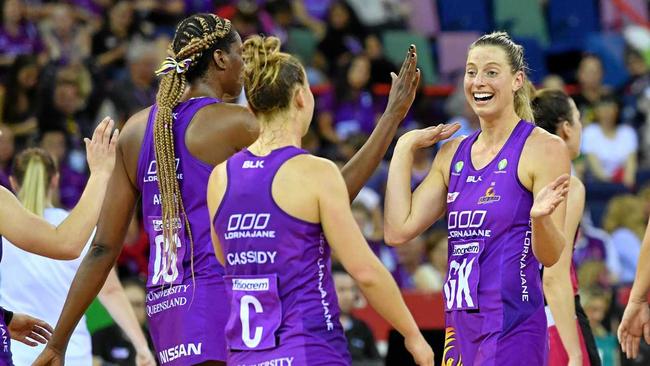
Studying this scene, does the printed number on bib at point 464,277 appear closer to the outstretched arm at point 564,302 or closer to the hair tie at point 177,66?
the outstretched arm at point 564,302

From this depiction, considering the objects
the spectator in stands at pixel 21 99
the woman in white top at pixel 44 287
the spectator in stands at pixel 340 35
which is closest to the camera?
the woman in white top at pixel 44 287

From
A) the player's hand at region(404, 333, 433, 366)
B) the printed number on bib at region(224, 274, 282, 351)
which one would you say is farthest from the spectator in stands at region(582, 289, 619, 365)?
the printed number on bib at region(224, 274, 282, 351)

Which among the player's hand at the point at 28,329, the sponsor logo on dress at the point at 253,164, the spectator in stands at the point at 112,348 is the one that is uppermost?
the sponsor logo on dress at the point at 253,164

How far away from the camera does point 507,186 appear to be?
607cm

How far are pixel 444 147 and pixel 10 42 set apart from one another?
8.66 metres

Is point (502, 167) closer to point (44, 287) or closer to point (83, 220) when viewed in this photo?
point (83, 220)

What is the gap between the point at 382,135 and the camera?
604 centimetres

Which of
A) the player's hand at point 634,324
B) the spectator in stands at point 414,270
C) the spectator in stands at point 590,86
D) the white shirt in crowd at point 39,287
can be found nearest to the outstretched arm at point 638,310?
the player's hand at point 634,324

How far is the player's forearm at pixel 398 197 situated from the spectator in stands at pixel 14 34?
8.28m

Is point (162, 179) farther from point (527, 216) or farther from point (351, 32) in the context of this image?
point (351, 32)

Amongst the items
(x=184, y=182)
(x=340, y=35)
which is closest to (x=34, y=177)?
(x=184, y=182)

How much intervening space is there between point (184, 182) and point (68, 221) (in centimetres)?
56

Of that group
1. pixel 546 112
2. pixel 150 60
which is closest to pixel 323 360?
pixel 546 112

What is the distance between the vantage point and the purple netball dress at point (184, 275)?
19.0 feet
